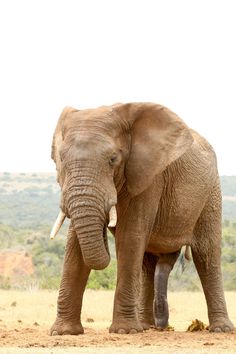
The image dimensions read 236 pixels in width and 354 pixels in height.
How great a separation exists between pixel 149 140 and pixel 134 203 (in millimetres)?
698

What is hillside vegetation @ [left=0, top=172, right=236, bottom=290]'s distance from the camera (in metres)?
27.7

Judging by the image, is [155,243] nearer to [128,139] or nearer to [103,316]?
[128,139]

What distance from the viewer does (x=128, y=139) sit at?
11625mm

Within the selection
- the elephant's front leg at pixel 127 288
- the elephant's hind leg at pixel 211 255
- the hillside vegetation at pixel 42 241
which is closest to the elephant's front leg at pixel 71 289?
the elephant's front leg at pixel 127 288

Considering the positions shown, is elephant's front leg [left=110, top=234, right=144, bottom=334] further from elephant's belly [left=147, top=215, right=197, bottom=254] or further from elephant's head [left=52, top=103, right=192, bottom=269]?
elephant's belly [left=147, top=215, right=197, bottom=254]

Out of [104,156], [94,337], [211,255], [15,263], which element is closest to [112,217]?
[104,156]

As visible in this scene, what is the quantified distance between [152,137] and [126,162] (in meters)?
0.46

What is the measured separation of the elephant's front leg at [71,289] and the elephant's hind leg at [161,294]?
5.92 ft

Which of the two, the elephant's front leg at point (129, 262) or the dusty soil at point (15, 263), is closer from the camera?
the elephant's front leg at point (129, 262)

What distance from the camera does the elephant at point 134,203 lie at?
10.7 meters

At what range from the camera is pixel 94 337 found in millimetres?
11484

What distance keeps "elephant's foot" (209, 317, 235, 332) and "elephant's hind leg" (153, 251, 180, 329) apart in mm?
557

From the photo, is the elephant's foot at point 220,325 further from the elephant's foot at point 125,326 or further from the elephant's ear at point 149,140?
the elephant's ear at point 149,140

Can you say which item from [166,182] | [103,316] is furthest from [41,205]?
[166,182]
